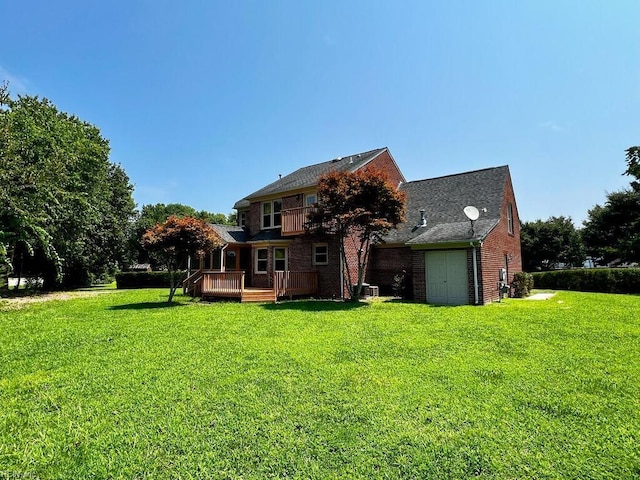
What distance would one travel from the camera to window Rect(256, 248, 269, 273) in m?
19.4

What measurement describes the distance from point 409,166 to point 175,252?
639 inches

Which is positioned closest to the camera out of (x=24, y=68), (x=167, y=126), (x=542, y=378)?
(x=542, y=378)

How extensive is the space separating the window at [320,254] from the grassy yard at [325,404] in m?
9.26

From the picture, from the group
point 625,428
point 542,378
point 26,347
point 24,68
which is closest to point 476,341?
point 542,378

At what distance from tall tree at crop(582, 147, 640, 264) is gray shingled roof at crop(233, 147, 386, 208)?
76.0ft

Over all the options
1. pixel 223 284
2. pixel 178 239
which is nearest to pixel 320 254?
pixel 223 284

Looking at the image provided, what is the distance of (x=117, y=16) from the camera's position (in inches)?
434

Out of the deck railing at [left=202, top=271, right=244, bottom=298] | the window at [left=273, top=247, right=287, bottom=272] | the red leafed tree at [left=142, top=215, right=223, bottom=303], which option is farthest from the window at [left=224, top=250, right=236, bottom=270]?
the red leafed tree at [left=142, top=215, right=223, bottom=303]

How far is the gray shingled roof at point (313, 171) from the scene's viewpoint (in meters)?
19.4

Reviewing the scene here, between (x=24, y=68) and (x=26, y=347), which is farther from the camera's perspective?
(x=24, y=68)

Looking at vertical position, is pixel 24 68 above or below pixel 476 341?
above

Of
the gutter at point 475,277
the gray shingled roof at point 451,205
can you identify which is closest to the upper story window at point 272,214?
the gray shingled roof at point 451,205

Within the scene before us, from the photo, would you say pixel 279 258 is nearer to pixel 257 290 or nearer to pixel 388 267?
pixel 257 290

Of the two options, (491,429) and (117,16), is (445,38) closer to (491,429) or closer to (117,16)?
(117,16)
